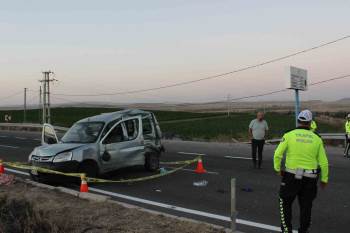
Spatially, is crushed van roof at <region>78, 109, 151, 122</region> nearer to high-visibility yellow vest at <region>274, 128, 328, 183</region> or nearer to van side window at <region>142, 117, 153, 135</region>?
van side window at <region>142, 117, 153, 135</region>

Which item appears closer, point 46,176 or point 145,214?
point 145,214

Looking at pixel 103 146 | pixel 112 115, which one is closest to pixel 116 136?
pixel 103 146

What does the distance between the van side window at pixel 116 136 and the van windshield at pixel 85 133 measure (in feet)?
0.94

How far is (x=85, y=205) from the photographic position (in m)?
8.35

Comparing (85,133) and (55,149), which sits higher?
(85,133)

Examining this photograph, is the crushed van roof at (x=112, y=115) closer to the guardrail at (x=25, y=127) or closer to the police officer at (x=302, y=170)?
the police officer at (x=302, y=170)

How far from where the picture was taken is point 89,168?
11648 mm

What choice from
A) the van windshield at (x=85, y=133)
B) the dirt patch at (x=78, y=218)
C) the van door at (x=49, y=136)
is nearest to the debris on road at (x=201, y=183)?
the van windshield at (x=85, y=133)

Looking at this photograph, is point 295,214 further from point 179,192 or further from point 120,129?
point 120,129

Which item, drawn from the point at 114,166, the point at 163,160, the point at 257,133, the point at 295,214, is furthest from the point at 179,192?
the point at 163,160

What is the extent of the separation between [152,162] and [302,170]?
789 cm

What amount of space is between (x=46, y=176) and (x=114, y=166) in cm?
177

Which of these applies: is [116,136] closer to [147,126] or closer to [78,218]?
[147,126]

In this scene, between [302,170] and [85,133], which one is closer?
[302,170]
